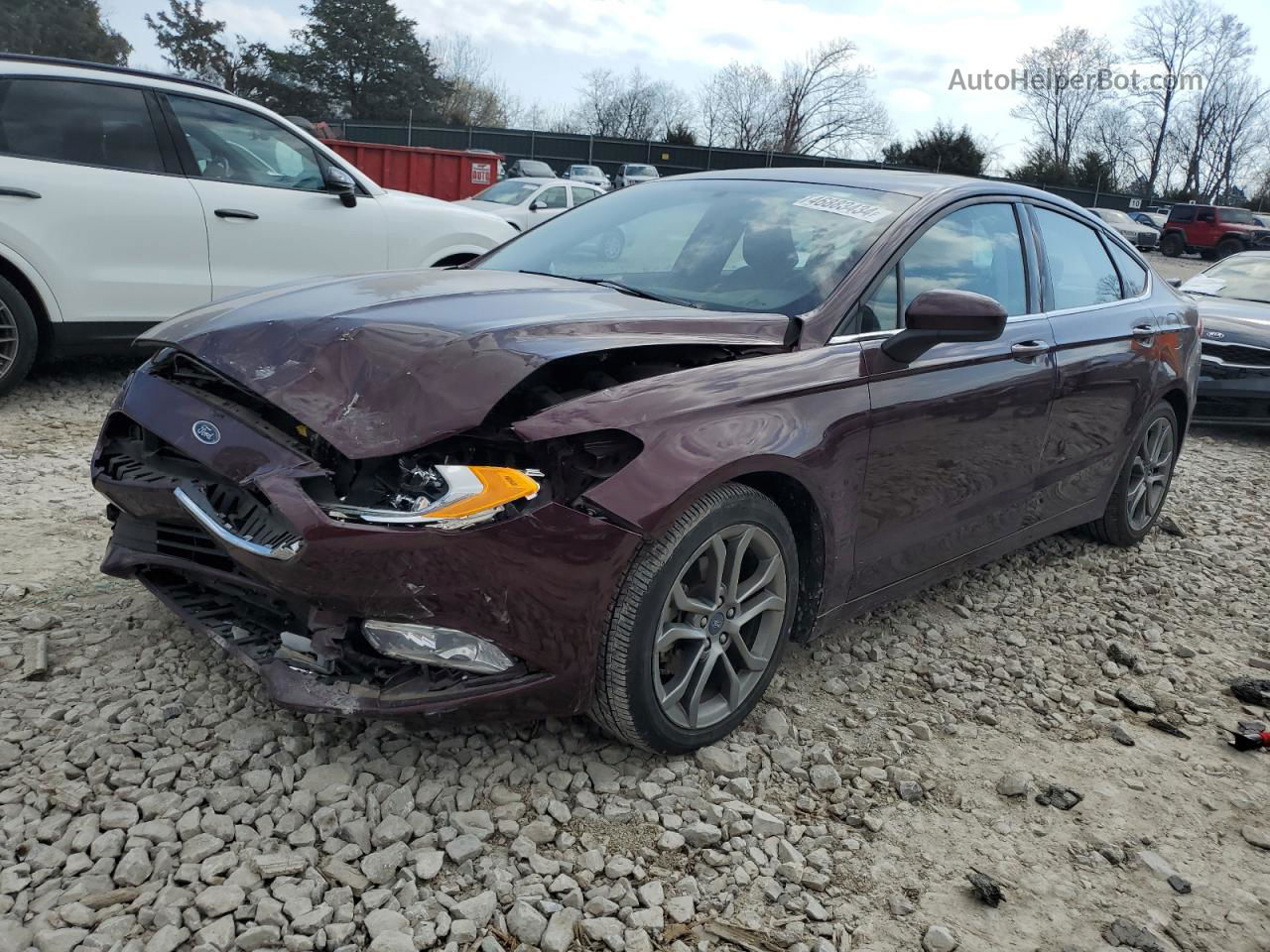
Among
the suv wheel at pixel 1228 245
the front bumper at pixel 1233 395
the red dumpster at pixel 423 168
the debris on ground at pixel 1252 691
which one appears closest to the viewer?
the debris on ground at pixel 1252 691

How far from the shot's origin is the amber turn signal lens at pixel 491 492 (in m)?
2.32

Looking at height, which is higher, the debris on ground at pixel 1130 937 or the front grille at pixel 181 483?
the front grille at pixel 181 483

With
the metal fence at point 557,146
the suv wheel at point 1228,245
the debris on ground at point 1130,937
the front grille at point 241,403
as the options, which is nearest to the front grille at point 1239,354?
the debris on ground at point 1130,937

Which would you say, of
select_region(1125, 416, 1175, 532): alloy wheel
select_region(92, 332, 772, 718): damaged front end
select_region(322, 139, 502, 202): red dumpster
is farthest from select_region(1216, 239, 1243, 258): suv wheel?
select_region(92, 332, 772, 718): damaged front end

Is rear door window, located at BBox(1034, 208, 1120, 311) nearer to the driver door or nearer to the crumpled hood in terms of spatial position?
the crumpled hood

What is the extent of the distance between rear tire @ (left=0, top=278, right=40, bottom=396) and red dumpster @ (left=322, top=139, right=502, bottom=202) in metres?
10.4

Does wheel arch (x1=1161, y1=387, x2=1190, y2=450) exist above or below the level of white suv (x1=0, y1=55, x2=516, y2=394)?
below

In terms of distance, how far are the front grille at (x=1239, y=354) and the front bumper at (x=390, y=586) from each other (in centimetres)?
756

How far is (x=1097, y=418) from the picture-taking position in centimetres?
427

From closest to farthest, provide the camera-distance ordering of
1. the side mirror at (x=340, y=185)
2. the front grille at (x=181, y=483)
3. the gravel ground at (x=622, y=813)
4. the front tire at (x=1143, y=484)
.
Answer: the gravel ground at (x=622, y=813) → the front grille at (x=181, y=483) → the front tire at (x=1143, y=484) → the side mirror at (x=340, y=185)

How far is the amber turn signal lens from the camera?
2.32 m

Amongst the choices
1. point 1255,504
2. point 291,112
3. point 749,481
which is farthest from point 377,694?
point 291,112

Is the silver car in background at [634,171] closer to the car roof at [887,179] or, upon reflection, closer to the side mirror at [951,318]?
the car roof at [887,179]

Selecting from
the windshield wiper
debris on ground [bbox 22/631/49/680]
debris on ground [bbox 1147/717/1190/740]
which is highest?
the windshield wiper
